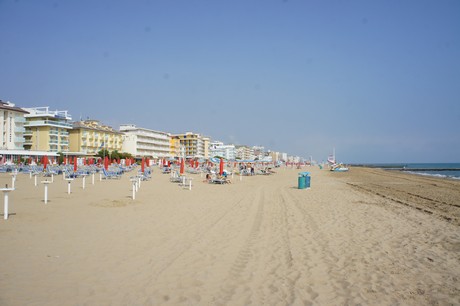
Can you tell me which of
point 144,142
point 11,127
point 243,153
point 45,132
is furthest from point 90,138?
point 243,153

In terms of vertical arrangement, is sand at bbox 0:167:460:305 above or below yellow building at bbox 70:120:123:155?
below

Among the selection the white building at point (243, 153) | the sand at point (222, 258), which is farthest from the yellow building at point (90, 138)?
the white building at point (243, 153)

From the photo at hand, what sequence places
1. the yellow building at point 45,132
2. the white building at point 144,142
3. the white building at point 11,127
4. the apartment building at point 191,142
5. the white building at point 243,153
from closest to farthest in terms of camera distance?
the white building at point 11,127
the yellow building at point 45,132
the white building at point 144,142
the apartment building at point 191,142
the white building at point 243,153

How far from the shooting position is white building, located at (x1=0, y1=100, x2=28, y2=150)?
174ft

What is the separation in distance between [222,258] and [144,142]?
287ft

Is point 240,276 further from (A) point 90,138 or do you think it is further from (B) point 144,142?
(B) point 144,142

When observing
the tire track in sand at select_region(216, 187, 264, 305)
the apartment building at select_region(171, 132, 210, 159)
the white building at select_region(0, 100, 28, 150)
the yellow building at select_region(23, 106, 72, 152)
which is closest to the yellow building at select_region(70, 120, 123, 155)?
the yellow building at select_region(23, 106, 72, 152)

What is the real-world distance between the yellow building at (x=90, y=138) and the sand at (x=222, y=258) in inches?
2433

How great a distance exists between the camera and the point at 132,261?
4871 mm

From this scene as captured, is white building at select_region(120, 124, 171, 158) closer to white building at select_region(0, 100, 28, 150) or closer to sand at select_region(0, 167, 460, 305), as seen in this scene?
white building at select_region(0, 100, 28, 150)

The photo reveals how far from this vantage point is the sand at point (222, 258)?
3.76 metres

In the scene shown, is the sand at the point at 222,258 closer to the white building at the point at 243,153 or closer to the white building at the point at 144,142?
the white building at the point at 144,142

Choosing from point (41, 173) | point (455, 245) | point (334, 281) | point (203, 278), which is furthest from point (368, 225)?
point (41, 173)

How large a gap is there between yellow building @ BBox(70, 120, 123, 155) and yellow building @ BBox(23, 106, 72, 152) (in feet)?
10.4
